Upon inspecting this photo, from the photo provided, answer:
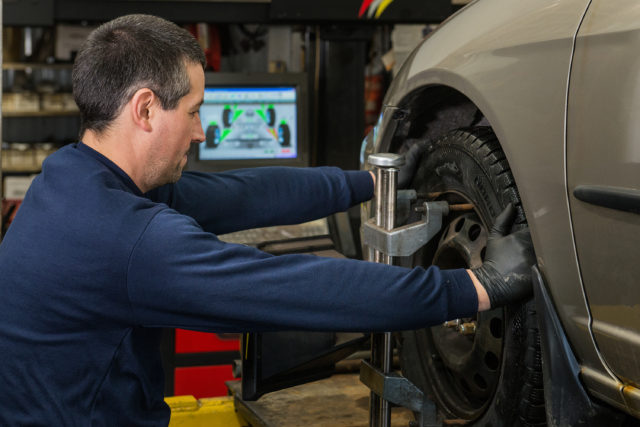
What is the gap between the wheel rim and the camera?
1.73 m

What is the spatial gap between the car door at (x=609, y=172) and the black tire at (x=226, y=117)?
3.30 metres

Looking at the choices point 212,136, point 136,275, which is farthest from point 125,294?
point 212,136

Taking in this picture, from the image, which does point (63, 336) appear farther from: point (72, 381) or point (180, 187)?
point (180, 187)

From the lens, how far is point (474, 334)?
5.84 ft

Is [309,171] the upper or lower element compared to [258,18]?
lower

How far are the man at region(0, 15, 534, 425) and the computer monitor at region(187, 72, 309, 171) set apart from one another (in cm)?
269

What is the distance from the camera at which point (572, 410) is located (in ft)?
4.62

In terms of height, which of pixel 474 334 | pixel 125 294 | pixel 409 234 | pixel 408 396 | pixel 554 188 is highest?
pixel 554 188

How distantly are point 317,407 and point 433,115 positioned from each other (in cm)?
91

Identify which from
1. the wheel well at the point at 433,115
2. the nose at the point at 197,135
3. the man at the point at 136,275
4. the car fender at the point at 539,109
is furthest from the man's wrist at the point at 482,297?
the nose at the point at 197,135

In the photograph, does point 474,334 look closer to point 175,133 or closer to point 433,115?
point 433,115

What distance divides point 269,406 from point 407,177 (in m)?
0.80

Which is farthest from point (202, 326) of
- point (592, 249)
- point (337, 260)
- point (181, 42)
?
point (592, 249)

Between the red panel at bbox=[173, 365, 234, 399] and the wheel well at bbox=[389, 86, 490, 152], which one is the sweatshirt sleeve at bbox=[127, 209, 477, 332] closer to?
the wheel well at bbox=[389, 86, 490, 152]
